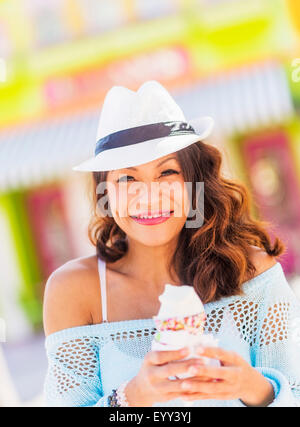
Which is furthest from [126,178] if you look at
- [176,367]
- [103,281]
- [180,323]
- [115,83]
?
[115,83]

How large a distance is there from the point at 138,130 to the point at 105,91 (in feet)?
24.1

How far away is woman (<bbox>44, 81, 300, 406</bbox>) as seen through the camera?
1.81 metres

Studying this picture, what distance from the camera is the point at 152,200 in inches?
70.2

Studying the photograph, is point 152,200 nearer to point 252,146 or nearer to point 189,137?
point 189,137

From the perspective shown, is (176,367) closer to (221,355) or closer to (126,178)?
(221,355)

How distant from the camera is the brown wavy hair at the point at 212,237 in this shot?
1905 millimetres

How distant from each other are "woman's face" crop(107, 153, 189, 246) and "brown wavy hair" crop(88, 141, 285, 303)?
0.25 feet

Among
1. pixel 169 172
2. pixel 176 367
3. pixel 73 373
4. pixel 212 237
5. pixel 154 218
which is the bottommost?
pixel 73 373

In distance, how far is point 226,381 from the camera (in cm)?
158

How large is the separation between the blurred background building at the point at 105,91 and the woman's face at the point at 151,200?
6.03 m

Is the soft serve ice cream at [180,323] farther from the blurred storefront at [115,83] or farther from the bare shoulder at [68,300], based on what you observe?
the blurred storefront at [115,83]

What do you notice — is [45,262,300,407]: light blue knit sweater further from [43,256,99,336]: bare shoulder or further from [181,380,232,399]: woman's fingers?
[181,380,232,399]: woman's fingers

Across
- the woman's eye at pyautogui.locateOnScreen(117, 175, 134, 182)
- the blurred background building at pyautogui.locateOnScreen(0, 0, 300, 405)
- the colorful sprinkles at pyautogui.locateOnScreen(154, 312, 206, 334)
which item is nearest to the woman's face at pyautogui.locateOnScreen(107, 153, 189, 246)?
the woman's eye at pyautogui.locateOnScreen(117, 175, 134, 182)
